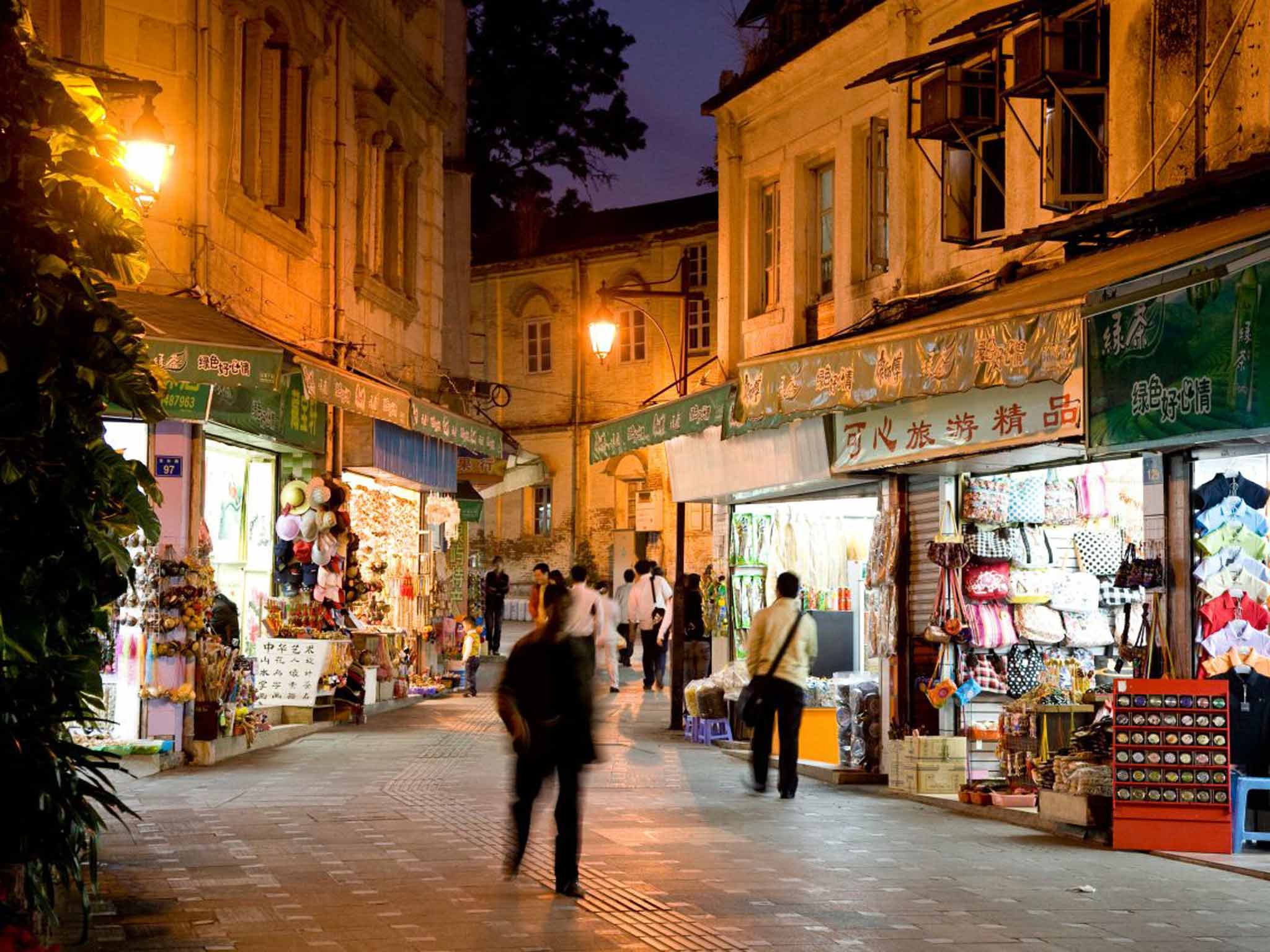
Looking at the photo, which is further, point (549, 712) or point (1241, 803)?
point (1241, 803)

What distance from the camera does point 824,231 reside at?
20.8 meters

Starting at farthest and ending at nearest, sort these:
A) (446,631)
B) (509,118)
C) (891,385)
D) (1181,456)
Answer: (509,118) < (446,631) < (891,385) < (1181,456)

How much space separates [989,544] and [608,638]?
1037 cm

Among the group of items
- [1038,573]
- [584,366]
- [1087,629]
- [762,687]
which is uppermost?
[584,366]

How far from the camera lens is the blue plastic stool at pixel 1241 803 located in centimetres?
1181

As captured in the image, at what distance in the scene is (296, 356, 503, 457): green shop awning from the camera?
60.1 ft

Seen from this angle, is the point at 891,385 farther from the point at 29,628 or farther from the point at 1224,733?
the point at 29,628

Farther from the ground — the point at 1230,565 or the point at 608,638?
the point at 1230,565

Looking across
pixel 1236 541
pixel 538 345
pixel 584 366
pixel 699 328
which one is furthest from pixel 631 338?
pixel 1236 541

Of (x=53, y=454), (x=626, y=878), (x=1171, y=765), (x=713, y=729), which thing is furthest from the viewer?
(x=713, y=729)

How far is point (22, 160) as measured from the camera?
6949 millimetres

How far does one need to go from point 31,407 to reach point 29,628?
0.90 metres

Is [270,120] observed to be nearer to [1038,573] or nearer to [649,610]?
[649,610]

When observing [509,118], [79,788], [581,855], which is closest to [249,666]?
[581,855]
